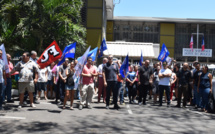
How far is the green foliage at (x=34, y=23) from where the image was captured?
551 inches

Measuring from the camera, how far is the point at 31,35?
1443cm

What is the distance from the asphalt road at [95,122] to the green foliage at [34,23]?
259 inches

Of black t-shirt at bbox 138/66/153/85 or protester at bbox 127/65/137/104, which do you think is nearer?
black t-shirt at bbox 138/66/153/85

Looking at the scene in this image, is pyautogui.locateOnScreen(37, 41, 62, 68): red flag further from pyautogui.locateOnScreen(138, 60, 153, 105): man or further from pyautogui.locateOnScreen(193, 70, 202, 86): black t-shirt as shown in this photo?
pyautogui.locateOnScreen(193, 70, 202, 86): black t-shirt

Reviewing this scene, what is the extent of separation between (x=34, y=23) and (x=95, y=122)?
29.9 ft

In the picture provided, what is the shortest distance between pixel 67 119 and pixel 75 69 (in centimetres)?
215

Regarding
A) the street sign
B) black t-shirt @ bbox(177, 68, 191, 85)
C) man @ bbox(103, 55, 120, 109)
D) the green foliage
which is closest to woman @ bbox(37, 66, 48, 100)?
man @ bbox(103, 55, 120, 109)

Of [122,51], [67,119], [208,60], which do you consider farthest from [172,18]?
[67,119]

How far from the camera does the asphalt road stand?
5957 mm

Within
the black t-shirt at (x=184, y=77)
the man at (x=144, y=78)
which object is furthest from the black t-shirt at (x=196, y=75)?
the man at (x=144, y=78)

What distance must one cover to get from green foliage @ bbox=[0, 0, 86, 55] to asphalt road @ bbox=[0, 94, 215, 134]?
6.57 metres

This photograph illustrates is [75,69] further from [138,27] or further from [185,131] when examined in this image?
[138,27]

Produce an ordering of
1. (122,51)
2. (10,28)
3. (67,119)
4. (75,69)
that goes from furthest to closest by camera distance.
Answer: (122,51) → (10,28) → (75,69) → (67,119)

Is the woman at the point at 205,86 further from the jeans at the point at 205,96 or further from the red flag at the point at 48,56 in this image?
the red flag at the point at 48,56
